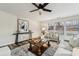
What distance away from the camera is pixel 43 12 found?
152cm

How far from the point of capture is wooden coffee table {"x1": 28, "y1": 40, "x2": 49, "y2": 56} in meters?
1.53

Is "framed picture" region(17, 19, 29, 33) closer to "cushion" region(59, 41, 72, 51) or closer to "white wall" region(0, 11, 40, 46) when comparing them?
"white wall" region(0, 11, 40, 46)

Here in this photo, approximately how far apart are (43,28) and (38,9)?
1.27 ft

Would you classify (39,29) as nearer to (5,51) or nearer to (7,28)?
(7,28)

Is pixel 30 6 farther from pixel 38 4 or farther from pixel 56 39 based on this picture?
pixel 56 39

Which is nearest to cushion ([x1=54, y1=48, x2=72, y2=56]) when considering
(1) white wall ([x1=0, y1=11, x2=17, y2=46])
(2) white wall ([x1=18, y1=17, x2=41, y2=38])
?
(2) white wall ([x1=18, y1=17, x2=41, y2=38])

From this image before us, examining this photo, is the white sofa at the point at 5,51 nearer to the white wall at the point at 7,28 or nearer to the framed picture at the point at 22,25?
the white wall at the point at 7,28

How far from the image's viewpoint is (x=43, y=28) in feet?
5.27

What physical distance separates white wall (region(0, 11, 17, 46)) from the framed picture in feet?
0.25

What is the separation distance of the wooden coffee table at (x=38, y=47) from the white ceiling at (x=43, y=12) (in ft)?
1.78

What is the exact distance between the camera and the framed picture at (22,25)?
1554mm

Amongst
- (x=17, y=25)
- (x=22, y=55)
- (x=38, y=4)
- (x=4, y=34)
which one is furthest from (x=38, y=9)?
(x=22, y=55)

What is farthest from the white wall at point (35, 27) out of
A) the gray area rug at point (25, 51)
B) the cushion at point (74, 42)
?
the cushion at point (74, 42)

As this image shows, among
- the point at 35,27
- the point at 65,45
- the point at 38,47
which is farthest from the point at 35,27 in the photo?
the point at 65,45
